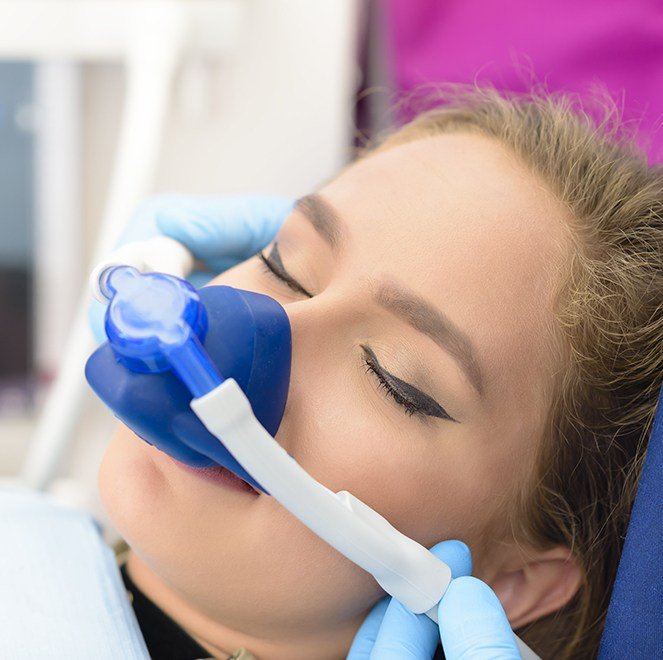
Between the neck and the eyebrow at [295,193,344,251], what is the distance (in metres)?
0.40

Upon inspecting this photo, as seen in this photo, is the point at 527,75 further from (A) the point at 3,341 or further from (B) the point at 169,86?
(A) the point at 3,341

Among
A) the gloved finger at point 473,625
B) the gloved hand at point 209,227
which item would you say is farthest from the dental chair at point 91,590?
the gloved hand at point 209,227

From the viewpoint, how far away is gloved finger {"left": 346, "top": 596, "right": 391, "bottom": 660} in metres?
0.99

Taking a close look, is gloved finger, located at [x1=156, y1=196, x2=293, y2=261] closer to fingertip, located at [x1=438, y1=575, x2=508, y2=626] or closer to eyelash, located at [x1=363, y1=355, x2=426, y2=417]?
eyelash, located at [x1=363, y1=355, x2=426, y2=417]

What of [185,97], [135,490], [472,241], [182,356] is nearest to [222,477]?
[135,490]

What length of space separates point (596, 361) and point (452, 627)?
319 millimetres

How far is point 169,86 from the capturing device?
160 cm

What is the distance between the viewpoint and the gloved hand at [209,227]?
1363 millimetres

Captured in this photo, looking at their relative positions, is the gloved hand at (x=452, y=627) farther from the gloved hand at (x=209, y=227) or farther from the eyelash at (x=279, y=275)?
the gloved hand at (x=209, y=227)

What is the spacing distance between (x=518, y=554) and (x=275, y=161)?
95 centimetres

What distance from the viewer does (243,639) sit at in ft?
3.31

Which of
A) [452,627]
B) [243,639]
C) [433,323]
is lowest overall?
[243,639]

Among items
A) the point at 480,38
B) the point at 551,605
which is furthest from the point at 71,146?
the point at 551,605

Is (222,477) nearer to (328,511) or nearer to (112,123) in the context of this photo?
(328,511)
